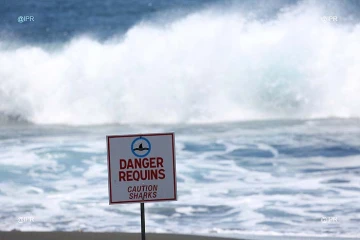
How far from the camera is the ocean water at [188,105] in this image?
5438 millimetres

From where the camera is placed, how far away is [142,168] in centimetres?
301

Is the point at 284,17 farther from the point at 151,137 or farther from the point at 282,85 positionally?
the point at 151,137

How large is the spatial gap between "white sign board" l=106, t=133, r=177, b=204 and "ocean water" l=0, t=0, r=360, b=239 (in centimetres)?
236

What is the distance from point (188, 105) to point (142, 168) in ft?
8.47

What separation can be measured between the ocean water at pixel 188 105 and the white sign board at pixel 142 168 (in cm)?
236

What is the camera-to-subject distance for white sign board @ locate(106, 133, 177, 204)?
2.99 m

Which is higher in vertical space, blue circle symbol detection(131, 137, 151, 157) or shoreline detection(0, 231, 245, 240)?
blue circle symbol detection(131, 137, 151, 157)

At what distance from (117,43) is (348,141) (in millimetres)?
2017

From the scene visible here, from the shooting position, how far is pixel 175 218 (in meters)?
5.38

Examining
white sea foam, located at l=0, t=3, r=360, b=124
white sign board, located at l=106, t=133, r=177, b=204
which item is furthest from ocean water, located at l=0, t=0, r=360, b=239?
white sign board, located at l=106, t=133, r=177, b=204
